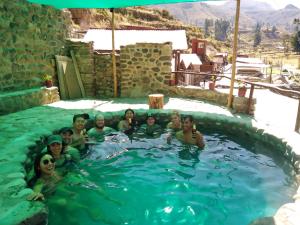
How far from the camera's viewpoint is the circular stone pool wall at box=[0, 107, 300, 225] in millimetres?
3332

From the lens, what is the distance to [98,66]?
1146 cm

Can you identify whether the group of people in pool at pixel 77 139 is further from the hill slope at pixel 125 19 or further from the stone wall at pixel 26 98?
the hill slope at pixel 125 19

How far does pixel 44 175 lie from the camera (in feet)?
15.2

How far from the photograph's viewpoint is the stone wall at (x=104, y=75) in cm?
1131

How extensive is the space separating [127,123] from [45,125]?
2065 mm

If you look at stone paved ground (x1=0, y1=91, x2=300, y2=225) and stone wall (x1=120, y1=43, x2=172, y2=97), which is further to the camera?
stone wall (x1=120, y1=43, x2=172, y2=97)

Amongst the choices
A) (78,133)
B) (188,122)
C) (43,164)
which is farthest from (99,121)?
(43,164)

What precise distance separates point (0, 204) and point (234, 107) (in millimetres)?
6915

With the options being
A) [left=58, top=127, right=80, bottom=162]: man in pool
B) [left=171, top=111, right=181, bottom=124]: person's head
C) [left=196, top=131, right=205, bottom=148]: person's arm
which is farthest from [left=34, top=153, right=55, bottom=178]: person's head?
[left=171, top=111, right=181, bottom=124]: person's head

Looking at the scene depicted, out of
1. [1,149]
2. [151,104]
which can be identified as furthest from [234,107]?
[1,149]

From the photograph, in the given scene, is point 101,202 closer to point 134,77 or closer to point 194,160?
point 194,160

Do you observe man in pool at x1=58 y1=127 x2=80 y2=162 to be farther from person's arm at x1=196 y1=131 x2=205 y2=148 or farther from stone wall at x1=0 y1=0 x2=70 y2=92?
stone wall at x1=0 y1=0 x2=70 y2=92

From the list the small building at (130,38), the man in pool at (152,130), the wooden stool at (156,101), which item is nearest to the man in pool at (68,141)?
the man in pool at (152,130)

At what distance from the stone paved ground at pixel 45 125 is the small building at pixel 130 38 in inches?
189
